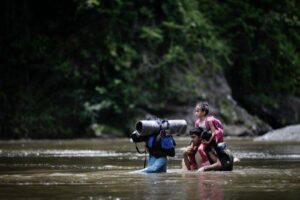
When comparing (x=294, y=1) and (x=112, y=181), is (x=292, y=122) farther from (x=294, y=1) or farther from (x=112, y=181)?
(x=112, y=181)

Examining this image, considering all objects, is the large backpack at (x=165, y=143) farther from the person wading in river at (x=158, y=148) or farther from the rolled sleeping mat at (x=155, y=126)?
the rolled sleeping mat at (x=155, y=126)

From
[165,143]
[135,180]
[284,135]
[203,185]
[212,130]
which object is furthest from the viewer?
[284,135]

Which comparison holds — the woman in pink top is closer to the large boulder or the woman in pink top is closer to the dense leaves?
the dense leaves

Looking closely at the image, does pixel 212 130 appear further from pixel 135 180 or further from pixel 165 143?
pixel 135 180

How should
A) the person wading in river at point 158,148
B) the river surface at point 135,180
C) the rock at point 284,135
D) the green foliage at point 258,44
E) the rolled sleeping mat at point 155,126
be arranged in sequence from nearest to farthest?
the river surface at point 135,180, the rolled sleeping mat at point 155,126, the person wading in river at point 158,148, the rock at point 284,135, the green foliage at point 258,44

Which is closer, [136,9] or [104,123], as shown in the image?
[104,123]

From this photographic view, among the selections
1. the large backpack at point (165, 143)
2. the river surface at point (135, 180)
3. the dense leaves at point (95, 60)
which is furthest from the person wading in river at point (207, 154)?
the dense leaves at point (95, 60)

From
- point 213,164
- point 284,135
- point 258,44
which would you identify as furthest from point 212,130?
point 258,44

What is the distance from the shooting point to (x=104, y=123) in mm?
34781

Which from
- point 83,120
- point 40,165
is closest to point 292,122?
point 83,120

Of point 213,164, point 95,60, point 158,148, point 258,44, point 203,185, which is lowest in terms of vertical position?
point 203,185

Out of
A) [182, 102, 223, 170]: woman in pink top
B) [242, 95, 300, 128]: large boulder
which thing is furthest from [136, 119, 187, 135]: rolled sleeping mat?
[242, 95, 300, 128]: large boulder

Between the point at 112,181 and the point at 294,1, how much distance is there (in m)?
37.7

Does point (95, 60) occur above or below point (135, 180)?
above
